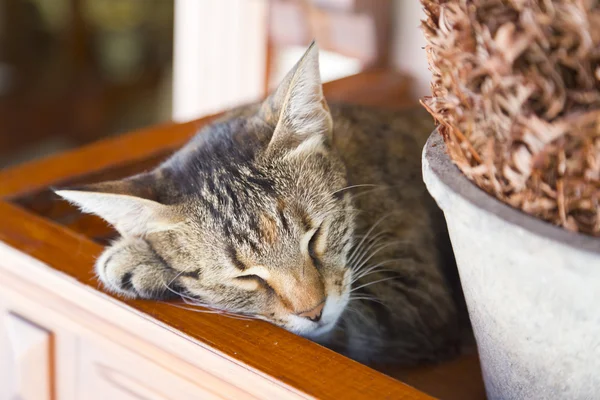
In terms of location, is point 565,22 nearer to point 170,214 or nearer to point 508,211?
point 508,211

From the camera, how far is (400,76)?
155 cm

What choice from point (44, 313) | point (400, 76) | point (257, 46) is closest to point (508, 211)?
point (44, 313)

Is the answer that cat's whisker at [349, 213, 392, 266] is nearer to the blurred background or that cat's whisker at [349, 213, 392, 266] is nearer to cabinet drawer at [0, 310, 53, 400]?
cabinet drawer at [0, 310, 53, 400]

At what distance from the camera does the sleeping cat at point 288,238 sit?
0.81m

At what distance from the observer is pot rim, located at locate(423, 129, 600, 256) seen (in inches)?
20.0

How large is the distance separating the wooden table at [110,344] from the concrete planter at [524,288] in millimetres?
97

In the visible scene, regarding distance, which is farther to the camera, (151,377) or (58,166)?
(58,166)

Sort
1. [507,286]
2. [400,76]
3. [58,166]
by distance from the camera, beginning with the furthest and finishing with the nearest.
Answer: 1. [400,76]
2. [58,166]
3. [507,286]

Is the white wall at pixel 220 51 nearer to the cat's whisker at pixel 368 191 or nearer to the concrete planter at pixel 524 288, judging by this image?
the cat's whisker at pixel 368 191

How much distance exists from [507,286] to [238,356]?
0.87ft

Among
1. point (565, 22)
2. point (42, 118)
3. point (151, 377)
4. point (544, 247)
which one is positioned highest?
point (565, 22)

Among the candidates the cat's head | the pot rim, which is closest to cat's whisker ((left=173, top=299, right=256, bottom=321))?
the cat's head

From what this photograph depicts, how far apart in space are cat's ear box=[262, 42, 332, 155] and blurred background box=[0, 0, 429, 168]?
2.11 ft

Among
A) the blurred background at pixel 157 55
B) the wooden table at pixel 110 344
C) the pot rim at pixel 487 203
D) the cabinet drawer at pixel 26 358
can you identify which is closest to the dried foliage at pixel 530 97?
the pot rim at pixel 487 203
